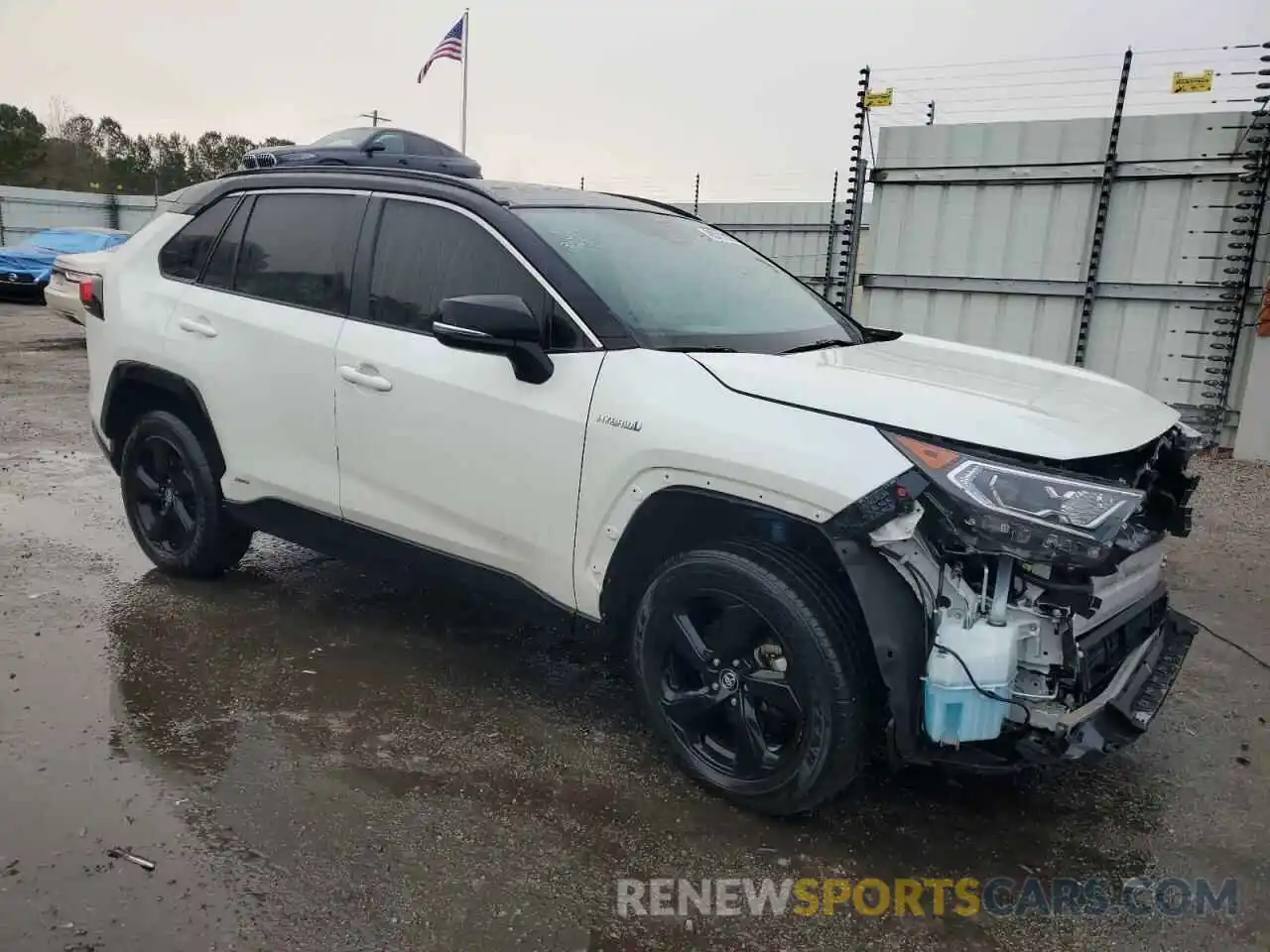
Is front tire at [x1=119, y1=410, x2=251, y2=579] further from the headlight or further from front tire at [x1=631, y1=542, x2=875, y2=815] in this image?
the headlight

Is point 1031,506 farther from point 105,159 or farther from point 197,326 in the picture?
point 105,159

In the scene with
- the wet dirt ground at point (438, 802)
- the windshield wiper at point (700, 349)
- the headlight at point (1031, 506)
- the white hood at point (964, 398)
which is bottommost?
the wet dirt ground at point (438, 802)

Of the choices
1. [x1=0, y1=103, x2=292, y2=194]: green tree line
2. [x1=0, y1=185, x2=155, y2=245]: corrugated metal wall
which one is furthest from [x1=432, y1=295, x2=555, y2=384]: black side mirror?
[x1=0, y1=103, x2=292, y2=194]: green tree line

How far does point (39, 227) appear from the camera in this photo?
2948cm

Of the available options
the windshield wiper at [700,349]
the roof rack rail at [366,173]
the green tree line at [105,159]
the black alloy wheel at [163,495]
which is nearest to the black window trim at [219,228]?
the roof rack rail at [366,173]

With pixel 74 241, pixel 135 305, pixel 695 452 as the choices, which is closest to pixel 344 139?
pixel 135 305

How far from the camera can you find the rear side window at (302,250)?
153 inches

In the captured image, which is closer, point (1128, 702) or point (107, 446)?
point (1128, 702)

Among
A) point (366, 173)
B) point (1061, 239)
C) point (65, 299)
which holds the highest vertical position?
point (1061, 239)

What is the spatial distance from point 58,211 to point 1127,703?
114ft

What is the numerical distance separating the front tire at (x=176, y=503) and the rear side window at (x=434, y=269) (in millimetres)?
1304

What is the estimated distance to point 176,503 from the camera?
4562mm

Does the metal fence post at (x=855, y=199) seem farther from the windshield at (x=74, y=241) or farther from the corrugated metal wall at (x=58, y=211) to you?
the corrugated metal wall at (x=58, y=211)

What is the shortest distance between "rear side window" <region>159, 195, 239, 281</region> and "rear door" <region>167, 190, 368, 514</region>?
0.06 m
